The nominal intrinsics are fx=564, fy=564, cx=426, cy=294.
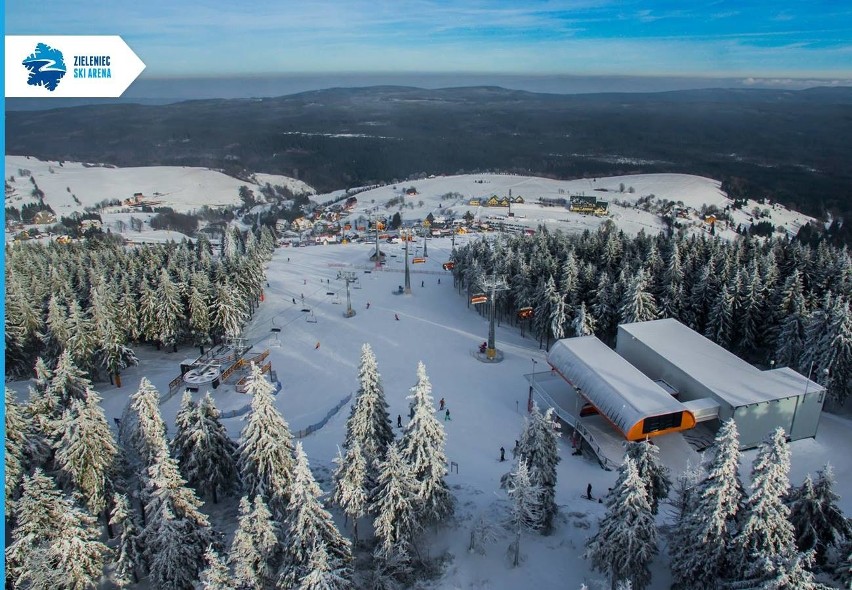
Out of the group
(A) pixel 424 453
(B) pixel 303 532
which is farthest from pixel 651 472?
(B) pixel 303 532

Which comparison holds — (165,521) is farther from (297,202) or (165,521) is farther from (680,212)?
(297,202)

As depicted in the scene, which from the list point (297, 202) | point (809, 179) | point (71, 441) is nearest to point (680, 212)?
point (809, 179)

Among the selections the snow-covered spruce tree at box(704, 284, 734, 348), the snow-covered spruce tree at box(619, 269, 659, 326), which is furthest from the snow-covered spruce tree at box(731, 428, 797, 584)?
the snow-covered spruce tree at box(704, 284, 734, 348)

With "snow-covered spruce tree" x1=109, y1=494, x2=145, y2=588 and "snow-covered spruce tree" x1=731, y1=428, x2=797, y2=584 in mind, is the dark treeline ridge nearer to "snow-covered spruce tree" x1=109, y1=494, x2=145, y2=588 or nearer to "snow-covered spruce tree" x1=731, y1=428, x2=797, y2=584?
"snow-covered spruce tree" x1=731, y1=428, x2=797, y2=584

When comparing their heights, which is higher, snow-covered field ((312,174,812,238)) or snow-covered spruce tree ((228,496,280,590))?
snow-covered spruce tree ((228,496,280,590))

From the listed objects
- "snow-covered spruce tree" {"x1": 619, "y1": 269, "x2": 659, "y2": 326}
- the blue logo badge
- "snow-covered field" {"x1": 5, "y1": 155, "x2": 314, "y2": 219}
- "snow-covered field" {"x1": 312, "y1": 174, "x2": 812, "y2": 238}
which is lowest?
"snow-covered field" {"x1": 5, "y1": 155, "x2": 314, "y2": 219}

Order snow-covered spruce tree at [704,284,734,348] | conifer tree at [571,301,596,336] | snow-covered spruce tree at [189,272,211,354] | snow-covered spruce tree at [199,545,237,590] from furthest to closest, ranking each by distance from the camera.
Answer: snow-covered spruce tree at [189,272,211,354], conifer tree at [571,301,596,336], snow-covered spruce tree at [704,284,734,348], snow-covered spruce tree at [199,545,237,590]
